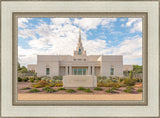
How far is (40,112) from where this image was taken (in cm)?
372

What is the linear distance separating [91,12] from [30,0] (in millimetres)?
2527

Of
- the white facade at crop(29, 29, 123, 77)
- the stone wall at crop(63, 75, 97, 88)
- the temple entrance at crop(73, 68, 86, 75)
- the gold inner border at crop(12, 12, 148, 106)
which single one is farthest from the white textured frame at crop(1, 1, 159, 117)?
the temple entrance at crop(73, 68, 86, 75)

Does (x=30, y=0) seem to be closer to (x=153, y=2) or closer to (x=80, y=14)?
(x=80, y=14)

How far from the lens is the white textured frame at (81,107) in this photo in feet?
12.1

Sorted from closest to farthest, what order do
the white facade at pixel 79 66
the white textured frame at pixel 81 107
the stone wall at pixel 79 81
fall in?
1. the white textured frame at pixel 81 107
2. the stone wall at pixel 79 81
3. the white facade at pixel 79 66

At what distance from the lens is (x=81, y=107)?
3740 mm

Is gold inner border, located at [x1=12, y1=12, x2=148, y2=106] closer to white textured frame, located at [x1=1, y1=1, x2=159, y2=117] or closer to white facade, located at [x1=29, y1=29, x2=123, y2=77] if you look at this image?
white textured frame, located at [x1=1, y1=1, x2=159, y2=117]

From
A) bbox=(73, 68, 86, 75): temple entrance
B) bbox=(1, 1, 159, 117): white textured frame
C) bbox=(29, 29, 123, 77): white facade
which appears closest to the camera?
bbox=(1, 1, 159, 117): white textured frame

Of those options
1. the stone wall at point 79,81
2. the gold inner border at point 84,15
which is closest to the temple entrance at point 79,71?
the stone wall at point 79,81

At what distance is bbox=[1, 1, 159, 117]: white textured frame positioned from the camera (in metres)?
3.70

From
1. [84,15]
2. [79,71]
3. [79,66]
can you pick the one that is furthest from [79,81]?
[79,71]

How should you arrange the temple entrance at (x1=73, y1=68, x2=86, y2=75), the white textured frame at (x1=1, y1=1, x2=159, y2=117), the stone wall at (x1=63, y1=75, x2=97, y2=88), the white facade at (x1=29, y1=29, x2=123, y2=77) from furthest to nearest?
the temple entrance at (x1=73, y1=68, x2=86, y2=75), the white facade at (x1=29, y1=29, x2=123, y2=77), the stone wall at (x1=63, y1=75, x2=97, y2=88), the white textured frame at (x1=1, y1=1, x2=159, y2=117)

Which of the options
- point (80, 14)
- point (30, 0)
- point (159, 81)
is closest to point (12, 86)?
point (30, 0)

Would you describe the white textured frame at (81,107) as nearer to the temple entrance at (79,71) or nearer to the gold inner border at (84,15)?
the gold inner border at (84,15)
